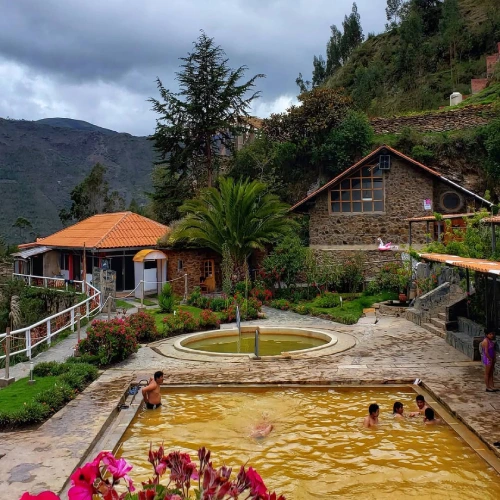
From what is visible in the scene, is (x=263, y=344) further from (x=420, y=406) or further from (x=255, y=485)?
(x=255, y=485)

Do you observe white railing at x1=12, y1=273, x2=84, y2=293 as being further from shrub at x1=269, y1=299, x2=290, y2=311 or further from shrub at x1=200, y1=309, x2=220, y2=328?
shrub at x1=200, y1=309, x2=220, y2=328

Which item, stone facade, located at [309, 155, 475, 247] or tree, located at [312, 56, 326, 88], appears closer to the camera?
stone facade, located at [309, 155, 475, 247]

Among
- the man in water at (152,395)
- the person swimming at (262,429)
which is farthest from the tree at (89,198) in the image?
the person swimming at (262,429)

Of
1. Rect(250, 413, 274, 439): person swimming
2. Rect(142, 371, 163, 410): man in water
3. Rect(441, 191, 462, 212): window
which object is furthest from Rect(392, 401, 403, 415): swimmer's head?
Rect(441, 191, 462, 212): window

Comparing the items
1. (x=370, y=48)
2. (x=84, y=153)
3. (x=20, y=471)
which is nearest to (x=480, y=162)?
(x=20, y=471)

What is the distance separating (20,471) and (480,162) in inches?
1160

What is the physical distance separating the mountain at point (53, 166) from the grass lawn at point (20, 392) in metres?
75.5

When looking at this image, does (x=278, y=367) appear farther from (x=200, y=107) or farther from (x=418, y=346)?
(x=200, y=107)

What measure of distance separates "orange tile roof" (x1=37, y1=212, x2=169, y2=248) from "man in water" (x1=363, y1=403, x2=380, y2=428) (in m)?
21.8

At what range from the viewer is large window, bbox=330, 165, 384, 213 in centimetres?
2745

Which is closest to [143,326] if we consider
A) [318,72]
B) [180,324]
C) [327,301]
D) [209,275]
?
[180,324]

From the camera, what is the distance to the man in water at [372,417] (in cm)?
956

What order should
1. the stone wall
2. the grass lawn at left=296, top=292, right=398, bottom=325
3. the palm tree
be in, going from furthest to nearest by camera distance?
the stone wall → the palm tree → the grass lawn at left=296, top=292, right=398, bottom=325

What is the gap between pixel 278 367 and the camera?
1349 cm
